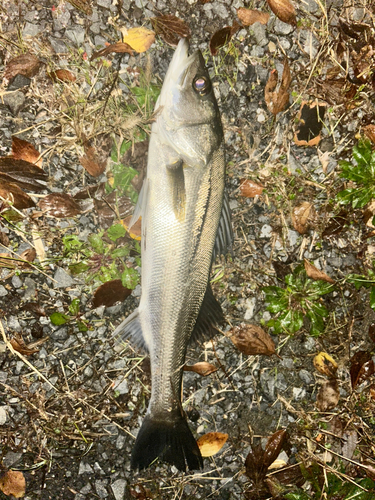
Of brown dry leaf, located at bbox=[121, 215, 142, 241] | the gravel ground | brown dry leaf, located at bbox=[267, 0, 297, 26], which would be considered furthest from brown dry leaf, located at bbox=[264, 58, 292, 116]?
brown dry leaf, located at bbox=[121, 215, 142, 241]

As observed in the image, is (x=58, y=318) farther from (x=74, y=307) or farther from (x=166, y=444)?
(x=166, y=444)

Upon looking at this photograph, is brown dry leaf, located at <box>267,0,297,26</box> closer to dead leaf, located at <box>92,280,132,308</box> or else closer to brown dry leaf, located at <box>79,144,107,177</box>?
brown dry leaf, located at <box>79,144,107,177</box>

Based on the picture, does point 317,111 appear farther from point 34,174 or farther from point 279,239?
point 34,174

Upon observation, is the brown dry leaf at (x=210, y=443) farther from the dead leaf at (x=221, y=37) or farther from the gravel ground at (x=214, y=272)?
Answer: the dead leaf at (x=221, y=37)

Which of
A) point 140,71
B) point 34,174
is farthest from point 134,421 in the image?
A: point 140,71

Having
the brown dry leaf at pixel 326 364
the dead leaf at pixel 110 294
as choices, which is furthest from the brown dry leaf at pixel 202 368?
the brown dry leaf at pixel 326 364

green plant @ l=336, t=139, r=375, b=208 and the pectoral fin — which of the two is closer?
the pectoral fin
